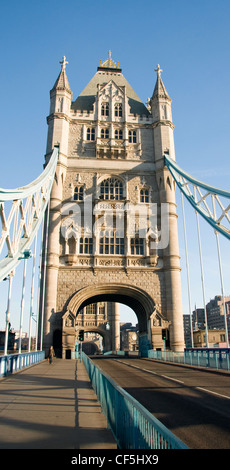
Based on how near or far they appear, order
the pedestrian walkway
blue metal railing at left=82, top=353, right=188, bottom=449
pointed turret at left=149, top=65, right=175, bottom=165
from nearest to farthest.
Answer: blue metal railing at left=82, top=353, right=188, bottom=449 < the pedestrian walkway < pointed turret at left=149, top=65, right=175, bottom=165

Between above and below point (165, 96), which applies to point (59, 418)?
below

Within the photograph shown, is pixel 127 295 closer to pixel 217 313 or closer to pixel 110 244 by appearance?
pixel 110 244

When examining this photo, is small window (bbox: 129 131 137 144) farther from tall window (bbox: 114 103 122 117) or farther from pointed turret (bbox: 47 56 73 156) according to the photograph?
pointed turret (bbox: 47 56 73 156)

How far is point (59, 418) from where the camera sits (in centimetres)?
664

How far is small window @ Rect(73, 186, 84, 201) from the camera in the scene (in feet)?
110

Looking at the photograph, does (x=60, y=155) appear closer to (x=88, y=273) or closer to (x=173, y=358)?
(x=88, y=273)

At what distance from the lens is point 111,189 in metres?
34.5

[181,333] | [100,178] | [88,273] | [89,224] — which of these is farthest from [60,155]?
[181,333]

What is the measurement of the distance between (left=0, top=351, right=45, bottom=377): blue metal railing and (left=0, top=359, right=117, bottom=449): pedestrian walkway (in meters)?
3.83

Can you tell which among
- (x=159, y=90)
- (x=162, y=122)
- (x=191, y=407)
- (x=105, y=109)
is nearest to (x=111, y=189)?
(x=162, y=122)

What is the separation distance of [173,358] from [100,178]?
18.3 meters

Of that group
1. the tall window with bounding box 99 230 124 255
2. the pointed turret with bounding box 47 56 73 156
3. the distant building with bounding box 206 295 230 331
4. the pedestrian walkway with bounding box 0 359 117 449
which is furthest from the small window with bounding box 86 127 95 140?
the distant building with bounding box 206 295 230 331

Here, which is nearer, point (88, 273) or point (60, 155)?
point (88, 273)

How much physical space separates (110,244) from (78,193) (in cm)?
609
